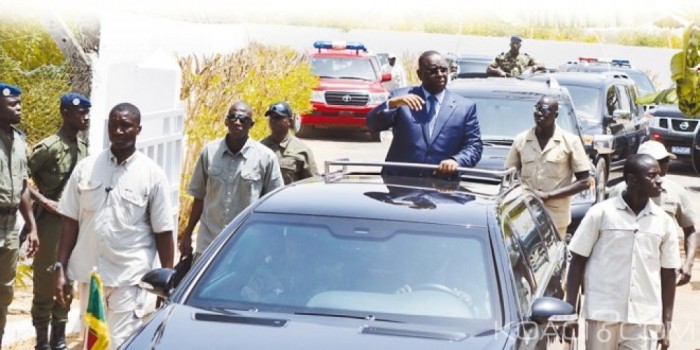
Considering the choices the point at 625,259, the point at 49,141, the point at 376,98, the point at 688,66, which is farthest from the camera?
the point at 376,98

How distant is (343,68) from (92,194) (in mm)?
18403

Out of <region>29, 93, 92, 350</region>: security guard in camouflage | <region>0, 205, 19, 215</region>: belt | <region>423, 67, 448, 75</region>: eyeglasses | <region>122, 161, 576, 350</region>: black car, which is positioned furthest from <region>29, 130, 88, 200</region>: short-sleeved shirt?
<region>423, 67, 448, 75</region>: eyeglasses

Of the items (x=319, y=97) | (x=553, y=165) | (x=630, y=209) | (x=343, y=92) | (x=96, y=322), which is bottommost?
(x=319, y=97)

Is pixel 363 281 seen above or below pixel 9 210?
above

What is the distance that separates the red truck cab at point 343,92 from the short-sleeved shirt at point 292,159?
564 inches

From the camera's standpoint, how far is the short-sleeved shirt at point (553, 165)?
380 inches

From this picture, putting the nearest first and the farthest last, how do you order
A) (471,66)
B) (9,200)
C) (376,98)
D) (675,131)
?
(9,200), (675,131), (376,98), (471,66)

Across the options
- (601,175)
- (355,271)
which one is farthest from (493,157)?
(355,271)

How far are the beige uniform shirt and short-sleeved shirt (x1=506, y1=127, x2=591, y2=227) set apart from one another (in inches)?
155

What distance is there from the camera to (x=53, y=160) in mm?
7770

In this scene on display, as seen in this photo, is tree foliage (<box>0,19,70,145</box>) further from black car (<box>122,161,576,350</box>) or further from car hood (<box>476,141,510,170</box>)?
black car (<box>122,161,576,350</box>)

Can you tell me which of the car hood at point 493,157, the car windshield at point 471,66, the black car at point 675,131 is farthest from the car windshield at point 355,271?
the car windshield at point 471,66

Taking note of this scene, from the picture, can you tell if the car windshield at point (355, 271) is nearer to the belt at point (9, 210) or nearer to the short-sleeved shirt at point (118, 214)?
the short-sleeved shirt at point (118, 214)

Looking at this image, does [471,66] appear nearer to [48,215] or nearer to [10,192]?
[48,215]
